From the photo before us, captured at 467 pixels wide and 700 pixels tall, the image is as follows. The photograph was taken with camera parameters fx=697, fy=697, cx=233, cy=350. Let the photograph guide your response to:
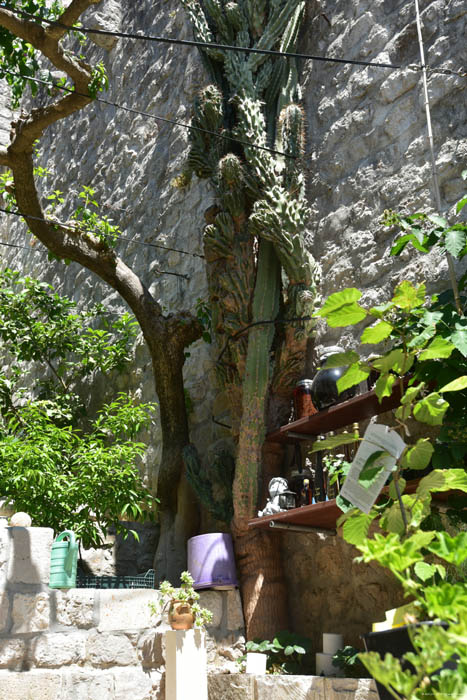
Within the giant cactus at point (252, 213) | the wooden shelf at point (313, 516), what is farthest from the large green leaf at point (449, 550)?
the giant cactus at point (252, 213)

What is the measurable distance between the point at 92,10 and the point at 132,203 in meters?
2.69

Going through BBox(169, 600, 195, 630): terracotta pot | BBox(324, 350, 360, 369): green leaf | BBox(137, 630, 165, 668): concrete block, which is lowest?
BBox(137, 630, 165, 668): concrete block

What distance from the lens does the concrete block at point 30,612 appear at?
325 centimetres

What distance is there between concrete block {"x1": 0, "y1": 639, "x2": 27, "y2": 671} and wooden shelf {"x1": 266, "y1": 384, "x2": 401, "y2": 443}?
1568mm

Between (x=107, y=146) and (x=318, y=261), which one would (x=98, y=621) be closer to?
(x=318, y=261)

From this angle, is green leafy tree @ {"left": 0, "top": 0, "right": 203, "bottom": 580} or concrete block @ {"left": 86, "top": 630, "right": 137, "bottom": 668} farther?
green leafy tree @ {"left": 0, "top": 0, "right": 203, "bottom": 580}

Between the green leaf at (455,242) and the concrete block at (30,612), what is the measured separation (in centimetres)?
244

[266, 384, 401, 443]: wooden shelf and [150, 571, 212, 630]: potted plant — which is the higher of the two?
[266, 384, 401, 443]: wooden shelf

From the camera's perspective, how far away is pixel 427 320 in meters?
2.41

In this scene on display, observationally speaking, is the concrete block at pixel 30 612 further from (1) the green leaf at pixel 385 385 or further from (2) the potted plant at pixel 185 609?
(1) the green leaf at pixel 385 385

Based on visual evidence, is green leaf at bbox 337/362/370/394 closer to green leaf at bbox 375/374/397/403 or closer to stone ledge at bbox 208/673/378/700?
green leaf at bbox 375/374/397/403

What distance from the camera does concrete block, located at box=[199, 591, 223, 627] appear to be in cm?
357

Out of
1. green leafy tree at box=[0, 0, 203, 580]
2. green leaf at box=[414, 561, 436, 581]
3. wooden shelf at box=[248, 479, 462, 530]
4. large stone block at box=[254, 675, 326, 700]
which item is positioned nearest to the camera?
green leaf at box=[414, 561, 436, 581]

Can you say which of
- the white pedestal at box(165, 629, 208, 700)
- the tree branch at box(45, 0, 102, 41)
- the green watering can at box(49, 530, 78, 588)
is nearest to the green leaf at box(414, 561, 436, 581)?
the white pedestal at box(165, 629, 208, 700)
